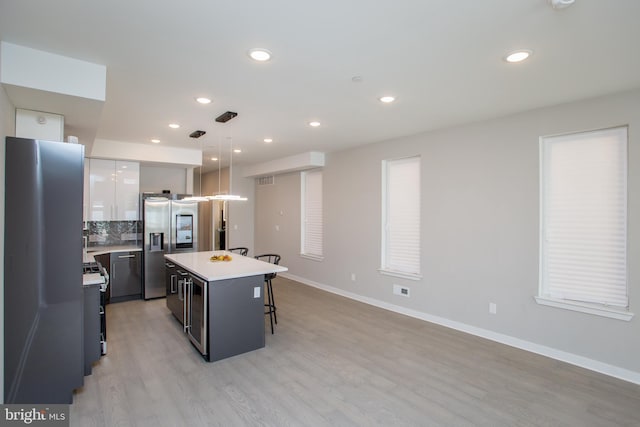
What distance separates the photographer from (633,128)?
294cm

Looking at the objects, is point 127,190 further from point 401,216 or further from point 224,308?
point 401,216

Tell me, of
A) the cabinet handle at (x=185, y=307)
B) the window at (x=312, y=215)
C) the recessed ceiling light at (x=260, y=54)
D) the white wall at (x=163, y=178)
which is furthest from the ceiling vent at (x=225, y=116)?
the white wall at (x=163, y=178)

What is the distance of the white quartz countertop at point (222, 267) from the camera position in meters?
3.38

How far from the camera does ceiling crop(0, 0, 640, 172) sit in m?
1.83

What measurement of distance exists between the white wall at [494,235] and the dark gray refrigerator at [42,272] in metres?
3.93

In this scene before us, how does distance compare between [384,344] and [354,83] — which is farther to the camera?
[384,344]

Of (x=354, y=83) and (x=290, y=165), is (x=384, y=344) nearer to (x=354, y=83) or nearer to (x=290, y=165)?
(x=354, y=83)

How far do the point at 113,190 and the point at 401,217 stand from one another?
4810 mm

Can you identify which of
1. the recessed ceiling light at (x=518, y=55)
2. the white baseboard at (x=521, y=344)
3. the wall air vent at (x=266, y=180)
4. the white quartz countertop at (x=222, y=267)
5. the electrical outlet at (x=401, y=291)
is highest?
the recessed ceiling light at (x=518, y=55)

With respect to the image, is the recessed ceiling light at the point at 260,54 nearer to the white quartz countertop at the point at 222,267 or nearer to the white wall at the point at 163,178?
the white quartz countertop at the point at 222,267

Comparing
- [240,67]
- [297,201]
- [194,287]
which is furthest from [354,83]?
[297,201]

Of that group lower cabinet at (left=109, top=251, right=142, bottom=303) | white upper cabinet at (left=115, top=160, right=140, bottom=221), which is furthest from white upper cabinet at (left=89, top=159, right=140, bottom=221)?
lower cabinet at (left=109, top=251, right=142, bottom=303)

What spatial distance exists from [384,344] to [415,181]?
235cm

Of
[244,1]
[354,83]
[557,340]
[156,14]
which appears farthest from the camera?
[557,340]
